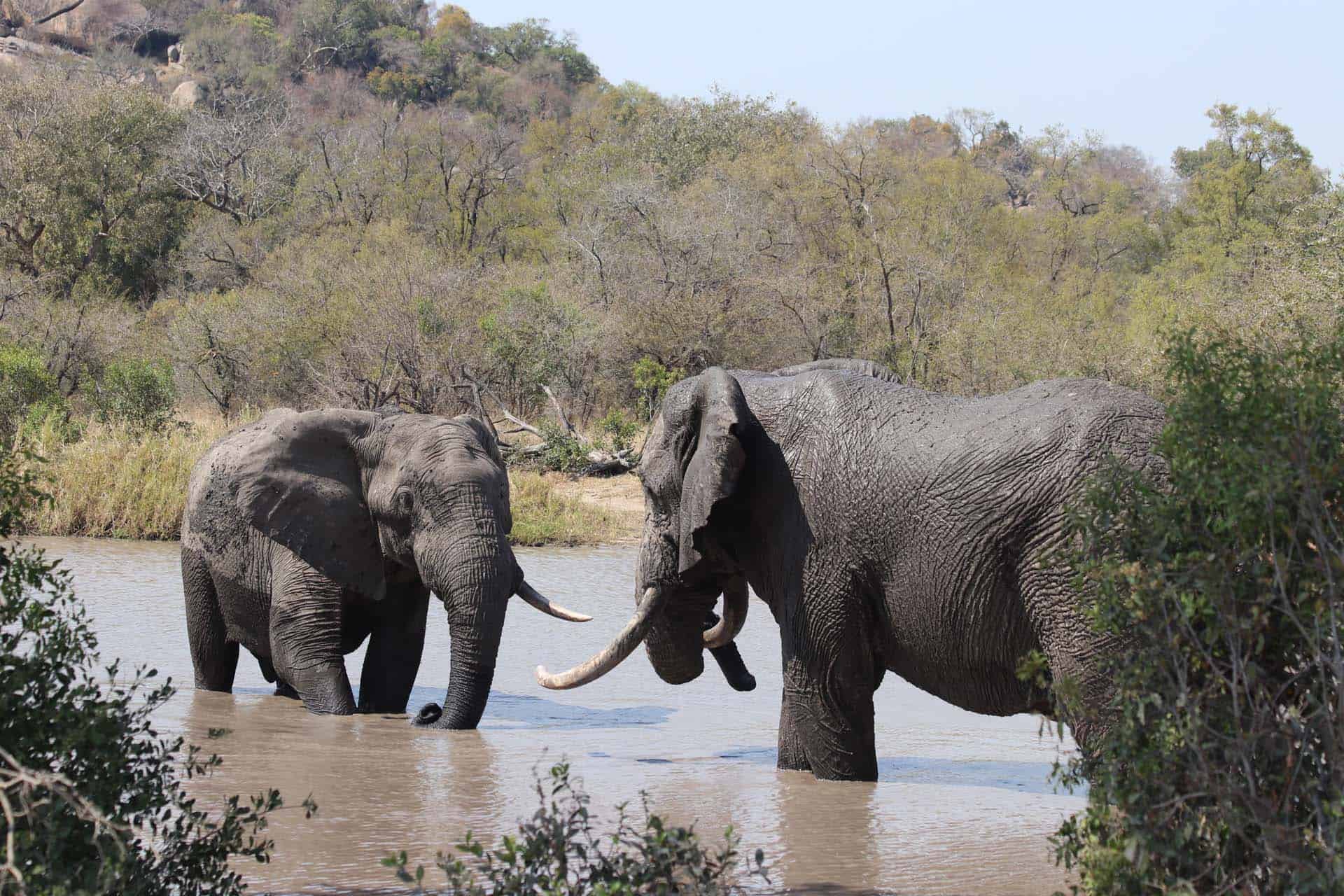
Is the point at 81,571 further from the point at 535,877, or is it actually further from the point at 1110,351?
the point at 1110,351

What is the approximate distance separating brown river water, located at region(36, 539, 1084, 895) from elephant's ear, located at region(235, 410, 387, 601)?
81 centimetres

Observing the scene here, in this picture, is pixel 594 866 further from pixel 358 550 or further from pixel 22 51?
pixel 22 51

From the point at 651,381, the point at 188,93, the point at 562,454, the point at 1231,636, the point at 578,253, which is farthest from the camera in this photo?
the point at 188,93

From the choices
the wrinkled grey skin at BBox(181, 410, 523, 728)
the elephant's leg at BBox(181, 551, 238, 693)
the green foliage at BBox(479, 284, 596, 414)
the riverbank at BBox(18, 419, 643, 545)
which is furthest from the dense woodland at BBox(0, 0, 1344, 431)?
the elephant's leg at BBox(181, 551, 238, 693)

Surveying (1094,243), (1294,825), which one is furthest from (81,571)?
(1094,243)

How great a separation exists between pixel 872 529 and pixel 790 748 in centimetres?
133

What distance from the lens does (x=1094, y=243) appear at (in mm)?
39312

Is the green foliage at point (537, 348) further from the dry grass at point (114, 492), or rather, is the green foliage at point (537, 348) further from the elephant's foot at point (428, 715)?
the elephant's foot at point (428, 715)

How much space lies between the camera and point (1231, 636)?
354 cm

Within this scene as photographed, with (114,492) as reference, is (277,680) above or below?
below

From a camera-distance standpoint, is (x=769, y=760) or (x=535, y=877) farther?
(x=769, y=760)

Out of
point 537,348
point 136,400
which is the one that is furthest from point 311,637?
point 537,348

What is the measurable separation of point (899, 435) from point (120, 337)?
23432 millimetres

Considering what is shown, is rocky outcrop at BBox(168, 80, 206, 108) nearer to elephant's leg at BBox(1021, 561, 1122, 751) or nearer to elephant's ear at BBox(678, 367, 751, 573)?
elephant's ear at BBox(678, 367, 751, 573)
